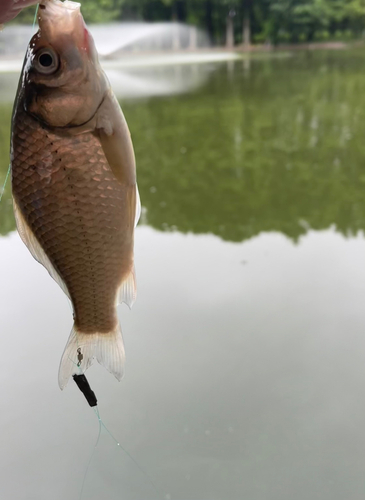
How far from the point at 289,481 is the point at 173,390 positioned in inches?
15.4

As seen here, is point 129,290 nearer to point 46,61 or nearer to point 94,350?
point 94,350

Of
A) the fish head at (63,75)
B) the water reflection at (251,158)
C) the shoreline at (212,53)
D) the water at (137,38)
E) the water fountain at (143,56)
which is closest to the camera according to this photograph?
the fish head at (63,75)

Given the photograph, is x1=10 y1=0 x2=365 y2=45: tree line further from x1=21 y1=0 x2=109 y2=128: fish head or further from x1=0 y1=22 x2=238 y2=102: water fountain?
x1=21 y1=0 x2=109 y2=128: fish head

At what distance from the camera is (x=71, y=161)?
1.63 feet

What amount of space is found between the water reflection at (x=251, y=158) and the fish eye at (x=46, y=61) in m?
1.84

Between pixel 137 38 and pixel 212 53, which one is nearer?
pixel 137 38

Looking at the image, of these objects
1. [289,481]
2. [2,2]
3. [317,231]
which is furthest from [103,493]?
[317,231]

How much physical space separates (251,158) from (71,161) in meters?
3.00

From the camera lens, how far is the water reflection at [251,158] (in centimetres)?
249

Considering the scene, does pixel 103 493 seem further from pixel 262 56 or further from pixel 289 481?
pixel 262 56

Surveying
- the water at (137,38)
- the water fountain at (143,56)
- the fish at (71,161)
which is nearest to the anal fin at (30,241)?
the fish at (71,161)

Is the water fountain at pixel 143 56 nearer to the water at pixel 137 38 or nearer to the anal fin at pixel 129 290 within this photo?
the water at pixel 137 38

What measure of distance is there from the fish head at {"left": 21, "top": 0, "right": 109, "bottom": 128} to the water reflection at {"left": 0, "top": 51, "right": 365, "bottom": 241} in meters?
1.82

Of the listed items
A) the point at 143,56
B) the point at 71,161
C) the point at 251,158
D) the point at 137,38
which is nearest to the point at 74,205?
the point at 71,161
